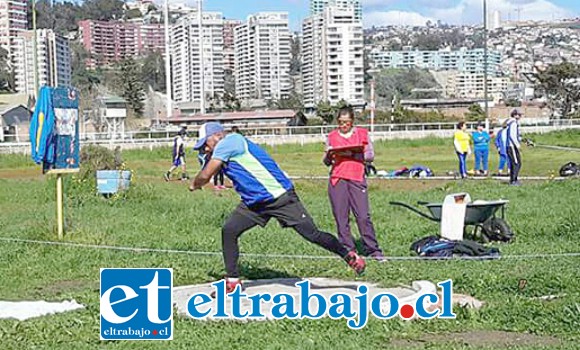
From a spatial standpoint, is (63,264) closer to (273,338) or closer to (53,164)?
(53,164)

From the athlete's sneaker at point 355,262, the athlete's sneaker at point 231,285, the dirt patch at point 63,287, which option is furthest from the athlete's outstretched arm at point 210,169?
the dirt patch at point 63,287

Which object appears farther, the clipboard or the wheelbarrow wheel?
the wheelbarrow wheel

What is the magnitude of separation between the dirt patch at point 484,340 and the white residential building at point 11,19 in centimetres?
17061

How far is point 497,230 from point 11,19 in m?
188

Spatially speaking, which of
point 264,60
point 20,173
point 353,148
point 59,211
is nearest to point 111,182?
point 59,211

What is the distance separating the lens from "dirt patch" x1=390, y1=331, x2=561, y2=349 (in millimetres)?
7111

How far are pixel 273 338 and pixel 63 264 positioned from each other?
507cm

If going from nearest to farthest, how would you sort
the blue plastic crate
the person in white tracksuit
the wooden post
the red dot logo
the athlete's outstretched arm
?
the red dot logo < the athlete's outstretched arm < the wooden post < the blue plastic crate < the person in white tracksuit

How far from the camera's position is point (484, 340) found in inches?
286

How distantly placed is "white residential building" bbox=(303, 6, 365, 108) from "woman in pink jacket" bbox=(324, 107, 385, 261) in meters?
146

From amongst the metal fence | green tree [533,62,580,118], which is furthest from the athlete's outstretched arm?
green tree [533,62,580,118]

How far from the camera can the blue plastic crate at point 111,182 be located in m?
20.1

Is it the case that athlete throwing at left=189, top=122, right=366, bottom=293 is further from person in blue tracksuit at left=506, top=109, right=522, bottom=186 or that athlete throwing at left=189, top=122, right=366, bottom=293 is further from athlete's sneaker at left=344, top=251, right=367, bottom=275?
person in blue tracksuit at left=506, top=109, right=522, bottom=186

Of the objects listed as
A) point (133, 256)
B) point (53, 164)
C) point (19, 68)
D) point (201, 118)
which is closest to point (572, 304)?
point (133, 256)
